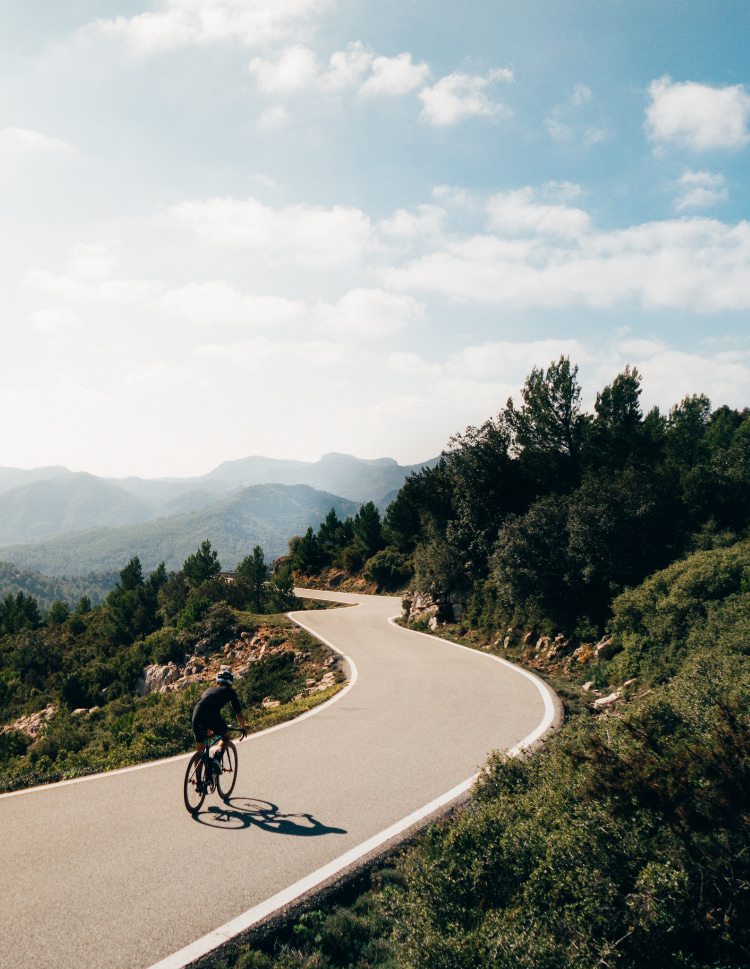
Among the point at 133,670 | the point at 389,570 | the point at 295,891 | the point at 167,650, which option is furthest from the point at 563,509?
the point at 389,570

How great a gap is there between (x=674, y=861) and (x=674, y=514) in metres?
17.9

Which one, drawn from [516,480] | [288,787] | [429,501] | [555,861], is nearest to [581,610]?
[516,480]

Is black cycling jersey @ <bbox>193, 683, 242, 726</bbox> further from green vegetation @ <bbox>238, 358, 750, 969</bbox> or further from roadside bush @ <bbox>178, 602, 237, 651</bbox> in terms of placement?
roadside bush @ <bbox>178, 602, 237, 651</bbox>

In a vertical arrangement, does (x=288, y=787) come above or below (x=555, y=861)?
below

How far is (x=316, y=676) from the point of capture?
1616cm

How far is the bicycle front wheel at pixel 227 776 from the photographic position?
6750 millimetres

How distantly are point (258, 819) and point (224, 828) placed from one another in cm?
41

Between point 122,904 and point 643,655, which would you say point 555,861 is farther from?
point 643,655

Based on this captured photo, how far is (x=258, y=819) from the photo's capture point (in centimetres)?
618

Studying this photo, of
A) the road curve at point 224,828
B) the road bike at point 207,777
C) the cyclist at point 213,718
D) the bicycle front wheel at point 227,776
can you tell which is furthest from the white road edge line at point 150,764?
the cyclist at point 213,718

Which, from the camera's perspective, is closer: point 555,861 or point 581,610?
point 555,861

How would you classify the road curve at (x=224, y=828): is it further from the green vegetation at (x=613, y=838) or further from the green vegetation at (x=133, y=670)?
the green vegetation at (x=133, y=670)

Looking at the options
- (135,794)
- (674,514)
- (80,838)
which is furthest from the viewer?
(674,514)

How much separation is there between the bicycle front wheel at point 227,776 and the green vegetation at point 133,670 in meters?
2.75
